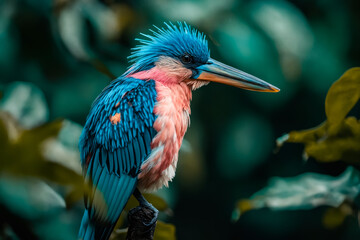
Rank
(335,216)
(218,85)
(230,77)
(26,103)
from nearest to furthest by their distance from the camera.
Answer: (26,103) → (230,77) → (335,216) → (218,85)

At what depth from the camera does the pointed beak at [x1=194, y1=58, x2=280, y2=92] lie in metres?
1.13

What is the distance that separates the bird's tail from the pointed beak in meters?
0.45

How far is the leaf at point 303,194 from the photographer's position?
1323 mm

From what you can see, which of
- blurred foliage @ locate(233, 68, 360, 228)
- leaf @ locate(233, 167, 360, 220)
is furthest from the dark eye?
leaf @ locate(233, 167, 360, 220)

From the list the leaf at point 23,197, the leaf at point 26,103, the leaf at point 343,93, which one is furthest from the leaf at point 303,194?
the leaf at point 23,197

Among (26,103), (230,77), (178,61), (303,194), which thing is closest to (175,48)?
(178,61)

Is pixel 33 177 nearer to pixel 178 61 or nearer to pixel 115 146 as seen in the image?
pixel 115 146

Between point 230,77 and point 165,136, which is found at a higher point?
point 230,77

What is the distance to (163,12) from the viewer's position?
4.79 ft

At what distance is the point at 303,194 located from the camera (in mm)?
1346

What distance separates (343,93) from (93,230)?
668 mm

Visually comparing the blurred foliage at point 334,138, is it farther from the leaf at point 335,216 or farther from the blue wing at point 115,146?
the blue wing at point 115,146

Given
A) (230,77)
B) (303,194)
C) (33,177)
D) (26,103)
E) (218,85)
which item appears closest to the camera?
(33,177)

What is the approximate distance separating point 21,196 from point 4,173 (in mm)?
82
